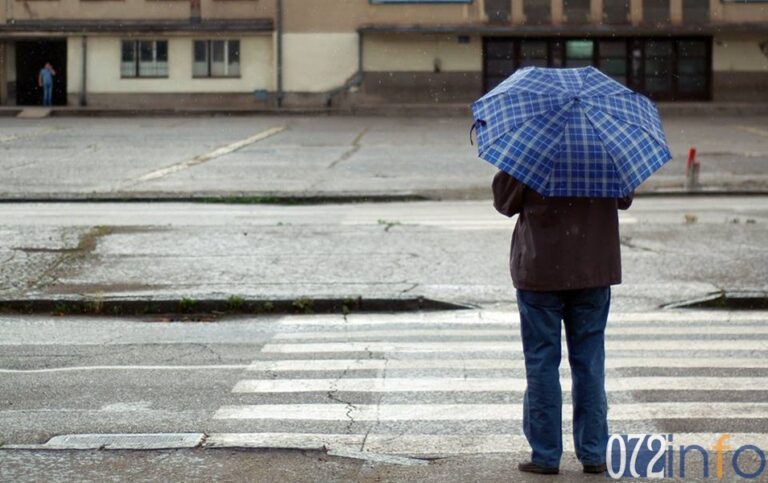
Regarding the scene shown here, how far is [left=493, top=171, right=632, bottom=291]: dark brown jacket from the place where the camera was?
20.6 feet

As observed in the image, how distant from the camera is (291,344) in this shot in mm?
10227

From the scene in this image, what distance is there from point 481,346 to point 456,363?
2.45ft

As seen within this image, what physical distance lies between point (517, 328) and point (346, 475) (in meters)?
4.77

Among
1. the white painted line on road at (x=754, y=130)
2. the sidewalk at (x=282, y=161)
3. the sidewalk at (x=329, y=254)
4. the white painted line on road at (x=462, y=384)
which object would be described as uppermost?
the white painted line on road at (x=754, y=130)

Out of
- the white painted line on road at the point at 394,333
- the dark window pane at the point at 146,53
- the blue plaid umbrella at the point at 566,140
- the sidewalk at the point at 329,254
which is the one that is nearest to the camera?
the blue plaid umbrella at the point at 566,140

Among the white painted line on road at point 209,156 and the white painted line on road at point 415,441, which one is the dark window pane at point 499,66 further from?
the white painted line on road at point 415,441

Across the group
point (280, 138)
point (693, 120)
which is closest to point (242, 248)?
point (280, 138)

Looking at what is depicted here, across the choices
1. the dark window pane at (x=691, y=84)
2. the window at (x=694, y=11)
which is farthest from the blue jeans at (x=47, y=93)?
the window at (x=694, y=11)

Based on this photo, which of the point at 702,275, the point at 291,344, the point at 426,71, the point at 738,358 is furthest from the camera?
the point at 426,71

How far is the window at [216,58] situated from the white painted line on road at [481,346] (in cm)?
4279

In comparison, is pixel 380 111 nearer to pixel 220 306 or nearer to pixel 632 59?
pixel 632 59

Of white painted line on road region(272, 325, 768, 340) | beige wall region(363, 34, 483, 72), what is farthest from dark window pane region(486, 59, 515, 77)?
white painted line on road region(272, 325, 768, 340)

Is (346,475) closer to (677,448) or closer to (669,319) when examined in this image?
(677,448)

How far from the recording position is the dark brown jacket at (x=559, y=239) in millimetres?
6285
